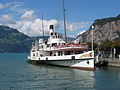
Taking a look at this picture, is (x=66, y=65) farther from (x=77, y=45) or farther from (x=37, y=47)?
(x=37, y=47)

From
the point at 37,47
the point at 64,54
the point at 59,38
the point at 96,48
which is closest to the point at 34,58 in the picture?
the point at 37,47

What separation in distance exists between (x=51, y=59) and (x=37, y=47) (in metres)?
18.1

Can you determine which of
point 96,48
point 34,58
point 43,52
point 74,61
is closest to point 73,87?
point 74,61

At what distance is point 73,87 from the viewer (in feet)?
123

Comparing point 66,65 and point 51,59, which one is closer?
point 66,65

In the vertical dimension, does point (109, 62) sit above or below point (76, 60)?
below

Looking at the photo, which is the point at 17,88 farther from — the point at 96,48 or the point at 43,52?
the point at 96,48

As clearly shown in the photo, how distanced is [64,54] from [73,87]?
3126cm

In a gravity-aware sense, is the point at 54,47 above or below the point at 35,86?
above

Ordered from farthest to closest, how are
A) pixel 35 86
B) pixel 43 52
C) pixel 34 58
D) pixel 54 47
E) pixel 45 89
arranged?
pixel 34 58 → pixel 43 52 → pixel 54 47 → pixel 35 86 → pixel 45 89

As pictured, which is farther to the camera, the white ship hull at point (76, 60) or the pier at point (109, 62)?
the pier at point (109, 62)

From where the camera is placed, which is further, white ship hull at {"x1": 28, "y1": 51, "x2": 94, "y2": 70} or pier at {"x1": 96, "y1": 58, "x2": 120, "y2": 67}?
pier at {"x1": 96, "y1": 58, "x2": 120, "y2": 67}

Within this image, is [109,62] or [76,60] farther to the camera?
[109,62]

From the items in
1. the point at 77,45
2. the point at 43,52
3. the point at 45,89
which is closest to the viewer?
the point at 45,89
